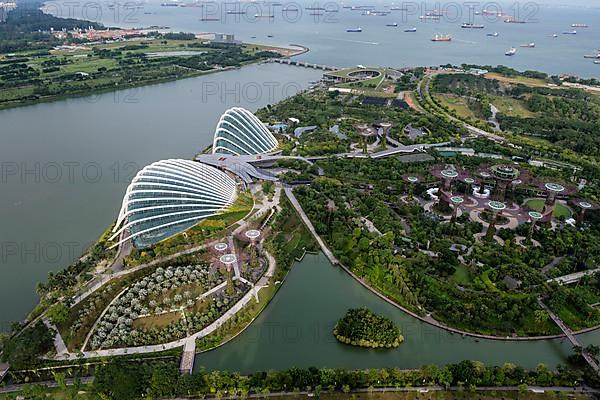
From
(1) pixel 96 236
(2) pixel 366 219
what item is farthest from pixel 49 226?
(2) pixel 366 219

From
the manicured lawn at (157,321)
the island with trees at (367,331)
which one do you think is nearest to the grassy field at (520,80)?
the island with trees at (367,331)

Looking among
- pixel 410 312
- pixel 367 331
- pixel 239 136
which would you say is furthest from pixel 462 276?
pixel 239 136

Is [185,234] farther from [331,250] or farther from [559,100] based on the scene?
[559,100]

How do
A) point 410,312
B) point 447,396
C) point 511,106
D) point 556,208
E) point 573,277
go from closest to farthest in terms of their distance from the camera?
point 447,396, point 410,312, point 573,277, point 556,208, point 511,106

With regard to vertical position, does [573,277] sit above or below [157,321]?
above

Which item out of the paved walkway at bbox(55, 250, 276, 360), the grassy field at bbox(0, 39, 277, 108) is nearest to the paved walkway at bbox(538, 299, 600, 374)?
the paved walkway at bbox(55, 250, 276, 360)

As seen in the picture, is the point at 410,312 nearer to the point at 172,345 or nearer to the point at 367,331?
the point at 367,331
